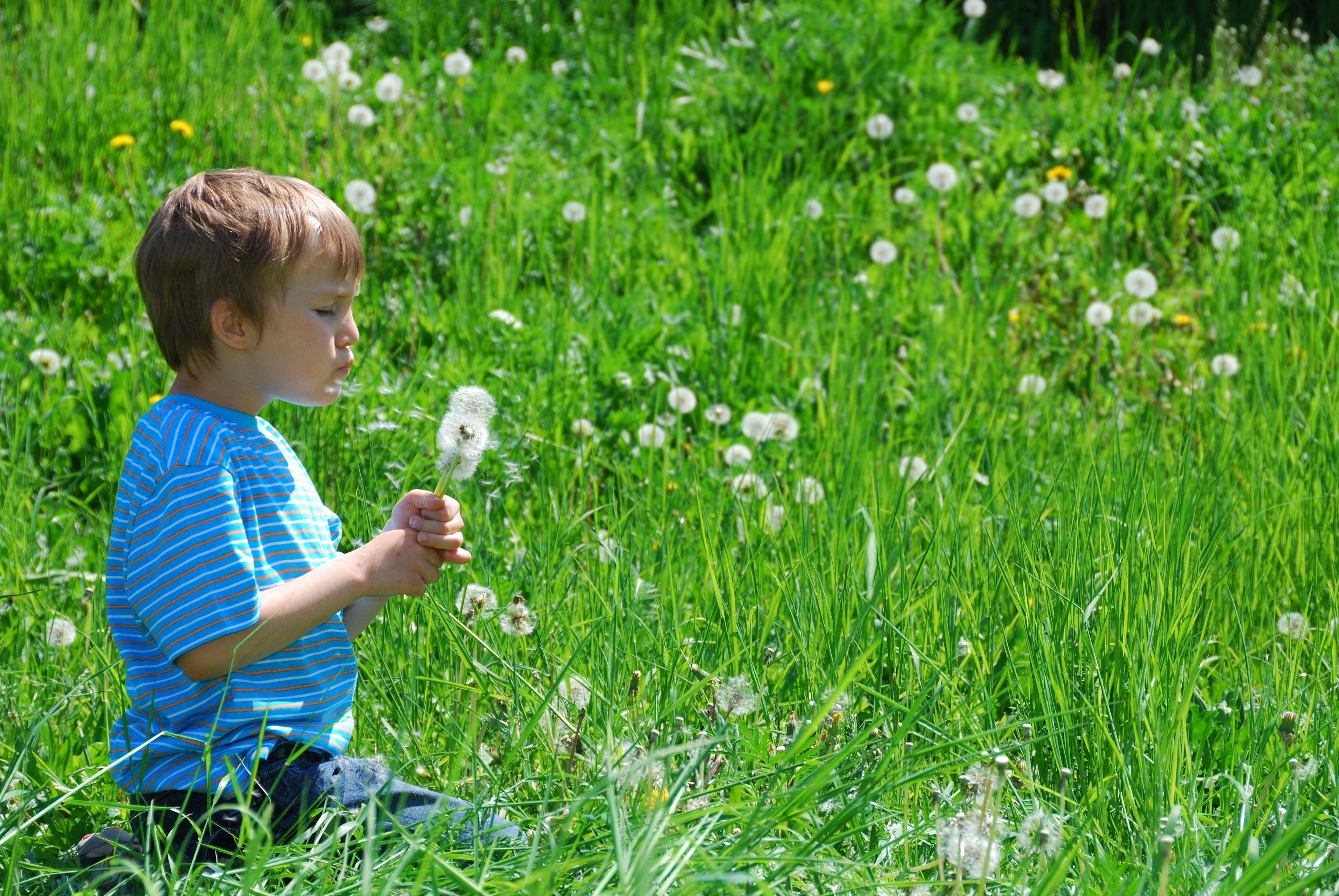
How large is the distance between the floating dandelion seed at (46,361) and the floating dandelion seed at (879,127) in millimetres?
3169

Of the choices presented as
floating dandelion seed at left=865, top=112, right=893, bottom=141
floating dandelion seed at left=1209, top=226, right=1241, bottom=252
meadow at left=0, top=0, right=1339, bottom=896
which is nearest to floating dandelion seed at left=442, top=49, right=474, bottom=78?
meadow at left=0, top=0, right=1339, bottom=896

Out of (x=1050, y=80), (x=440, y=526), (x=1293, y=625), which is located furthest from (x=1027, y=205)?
(x=440, y=526)

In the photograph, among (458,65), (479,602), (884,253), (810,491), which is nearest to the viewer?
(479,602)

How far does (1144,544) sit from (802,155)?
3008 mm

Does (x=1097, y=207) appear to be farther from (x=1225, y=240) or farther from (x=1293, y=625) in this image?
(x=1293, y=625)

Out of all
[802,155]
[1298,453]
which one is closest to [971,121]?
[802,155]

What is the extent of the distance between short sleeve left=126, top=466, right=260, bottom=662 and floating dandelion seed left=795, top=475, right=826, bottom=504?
4.15 ft

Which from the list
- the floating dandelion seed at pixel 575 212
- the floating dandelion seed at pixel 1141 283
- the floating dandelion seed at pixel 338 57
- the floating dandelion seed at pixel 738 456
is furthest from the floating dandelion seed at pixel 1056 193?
the floating dandelion seed at pixel 338 57

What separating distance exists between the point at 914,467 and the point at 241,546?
1.89 m

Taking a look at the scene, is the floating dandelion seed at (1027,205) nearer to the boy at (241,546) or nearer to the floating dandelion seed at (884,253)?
the floating dandelion seed at (884,253)

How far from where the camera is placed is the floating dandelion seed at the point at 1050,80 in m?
5.41

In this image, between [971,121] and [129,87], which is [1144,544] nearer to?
[971,121]

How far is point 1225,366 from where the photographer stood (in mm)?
3697

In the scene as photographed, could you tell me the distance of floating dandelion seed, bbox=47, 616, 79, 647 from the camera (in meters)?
2.31
